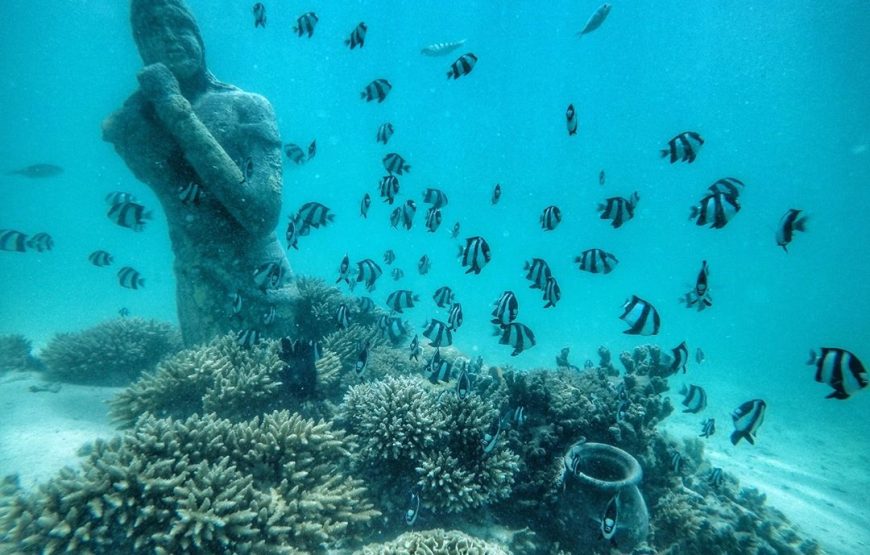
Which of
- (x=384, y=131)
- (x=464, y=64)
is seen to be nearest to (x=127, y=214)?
(x=384, y=131)

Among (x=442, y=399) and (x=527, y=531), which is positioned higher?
(x=442, y=399)

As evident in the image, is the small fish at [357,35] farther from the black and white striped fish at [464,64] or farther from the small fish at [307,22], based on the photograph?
the black and white striped fish at [464,64]

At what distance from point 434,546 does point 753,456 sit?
56.8 ft

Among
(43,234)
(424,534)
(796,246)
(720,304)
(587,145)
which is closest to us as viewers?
(424,534)

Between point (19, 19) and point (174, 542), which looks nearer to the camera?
point (174, 542)

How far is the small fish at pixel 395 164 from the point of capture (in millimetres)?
7527

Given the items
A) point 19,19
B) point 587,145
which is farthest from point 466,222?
point 19,19

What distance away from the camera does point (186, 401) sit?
5496 mm

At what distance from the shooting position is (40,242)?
29.2ft

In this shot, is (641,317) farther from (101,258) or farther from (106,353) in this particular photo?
(101,258)

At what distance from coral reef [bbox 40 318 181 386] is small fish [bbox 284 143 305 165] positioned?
4.88 metres

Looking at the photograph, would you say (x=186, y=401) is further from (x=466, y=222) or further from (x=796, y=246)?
(x=796, y=246)

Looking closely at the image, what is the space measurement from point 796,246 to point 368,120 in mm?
123839

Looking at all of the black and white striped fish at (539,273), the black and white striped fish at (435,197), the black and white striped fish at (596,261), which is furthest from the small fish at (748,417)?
the black and white striped fish at (435,197)
